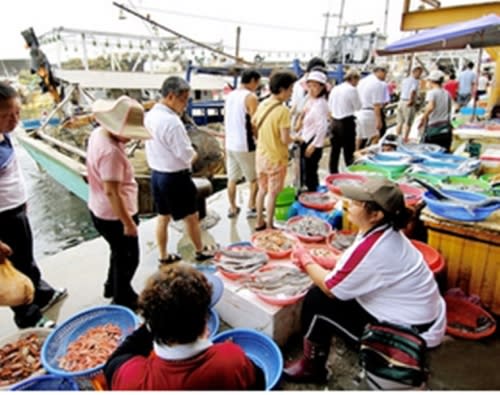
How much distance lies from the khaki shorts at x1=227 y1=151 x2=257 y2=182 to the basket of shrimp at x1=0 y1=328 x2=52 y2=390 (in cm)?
256

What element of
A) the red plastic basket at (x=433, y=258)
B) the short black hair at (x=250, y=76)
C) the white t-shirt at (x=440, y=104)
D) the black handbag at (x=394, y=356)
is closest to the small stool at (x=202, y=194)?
the short black hair at (x=250, y=76)

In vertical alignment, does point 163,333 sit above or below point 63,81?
below

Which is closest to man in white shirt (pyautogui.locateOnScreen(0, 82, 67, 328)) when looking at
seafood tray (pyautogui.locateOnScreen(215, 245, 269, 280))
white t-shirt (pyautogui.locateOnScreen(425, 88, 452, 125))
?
seafood tray (pyautogui.locateOnScreen(215, 245, 269, 280))

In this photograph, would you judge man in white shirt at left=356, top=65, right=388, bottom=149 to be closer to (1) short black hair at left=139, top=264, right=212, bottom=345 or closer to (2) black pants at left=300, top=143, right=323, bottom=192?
(2) black pants at left=300, top=143, right=323, bottom=192

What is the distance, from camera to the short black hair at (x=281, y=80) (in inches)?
131

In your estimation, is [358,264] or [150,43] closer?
[358,264]

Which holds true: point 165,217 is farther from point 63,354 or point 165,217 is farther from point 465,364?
point 465,364

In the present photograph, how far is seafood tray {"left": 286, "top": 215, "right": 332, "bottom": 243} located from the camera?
3.27 metres

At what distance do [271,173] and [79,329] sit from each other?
2243 mm

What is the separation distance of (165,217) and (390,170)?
2507 mm

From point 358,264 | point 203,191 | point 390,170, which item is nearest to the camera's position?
point 358,264

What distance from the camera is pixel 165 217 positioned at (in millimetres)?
3139

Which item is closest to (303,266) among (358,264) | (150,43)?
(358,264)

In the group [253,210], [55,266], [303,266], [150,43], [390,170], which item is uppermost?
[150,43]
